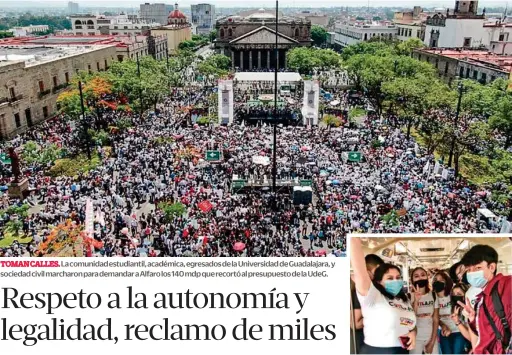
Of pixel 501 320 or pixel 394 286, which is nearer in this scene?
pixel 501 320

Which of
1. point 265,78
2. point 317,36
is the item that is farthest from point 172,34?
point 265,78

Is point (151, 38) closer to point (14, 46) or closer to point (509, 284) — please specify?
point (14, 46)

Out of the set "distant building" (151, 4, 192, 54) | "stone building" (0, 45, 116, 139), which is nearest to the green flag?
"stone building" (0, 45, 116, 139)

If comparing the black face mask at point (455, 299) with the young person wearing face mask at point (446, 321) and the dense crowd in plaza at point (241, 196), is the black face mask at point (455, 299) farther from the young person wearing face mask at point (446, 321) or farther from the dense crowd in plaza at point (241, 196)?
the dense crowd in plaza at point (241, 196)

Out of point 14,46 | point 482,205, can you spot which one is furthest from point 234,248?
point 14,46

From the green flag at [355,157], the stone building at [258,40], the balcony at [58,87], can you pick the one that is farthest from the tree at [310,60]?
the green flag at [355,157]

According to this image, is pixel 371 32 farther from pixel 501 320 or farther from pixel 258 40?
pixel 501 320

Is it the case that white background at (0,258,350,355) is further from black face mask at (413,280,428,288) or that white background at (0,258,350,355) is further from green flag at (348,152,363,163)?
green flag at (348,152,363,163)
